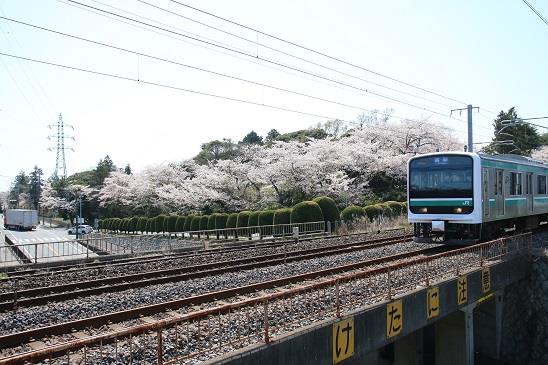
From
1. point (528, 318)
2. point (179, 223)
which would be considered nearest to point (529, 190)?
point (528, 318)

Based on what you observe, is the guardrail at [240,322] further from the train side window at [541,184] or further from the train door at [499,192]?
the train side window at [541,184]

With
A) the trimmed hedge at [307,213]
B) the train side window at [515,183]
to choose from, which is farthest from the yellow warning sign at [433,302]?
the trimmed hedge at [307,213]

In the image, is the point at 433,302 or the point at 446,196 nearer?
the point at 433,302

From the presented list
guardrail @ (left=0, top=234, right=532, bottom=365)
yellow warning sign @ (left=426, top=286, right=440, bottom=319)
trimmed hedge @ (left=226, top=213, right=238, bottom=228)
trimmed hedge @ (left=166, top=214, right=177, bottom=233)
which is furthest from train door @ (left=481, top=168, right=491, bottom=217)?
trimmed hedge @ (left=166, top=214, right=177, bottom=233)

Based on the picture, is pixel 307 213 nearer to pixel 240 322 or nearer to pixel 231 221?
pixel 231 221

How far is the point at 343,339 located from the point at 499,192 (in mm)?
11263

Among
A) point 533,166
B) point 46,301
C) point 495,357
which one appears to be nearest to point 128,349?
point 46,301

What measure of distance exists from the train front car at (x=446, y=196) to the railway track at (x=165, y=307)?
10.6 ft

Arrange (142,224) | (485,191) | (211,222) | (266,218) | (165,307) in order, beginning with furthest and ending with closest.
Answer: (142,224), (211,222), (266,218), (485,191), (165,307)

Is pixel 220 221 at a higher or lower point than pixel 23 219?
higher

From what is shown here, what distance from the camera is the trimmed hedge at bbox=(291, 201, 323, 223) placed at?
28.5 meters

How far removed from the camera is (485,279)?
12133mm

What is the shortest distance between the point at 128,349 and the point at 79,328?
195 centimetres

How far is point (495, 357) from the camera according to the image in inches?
552
